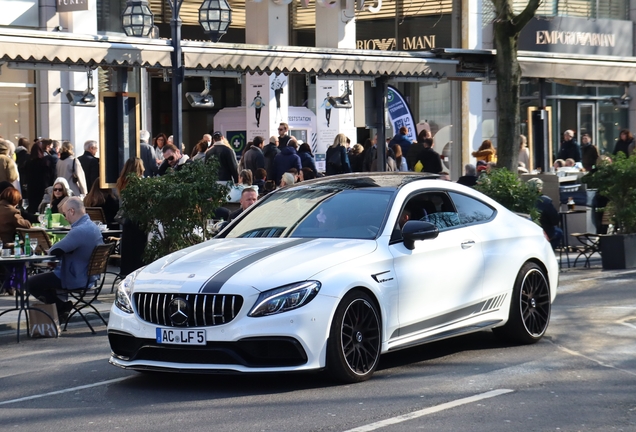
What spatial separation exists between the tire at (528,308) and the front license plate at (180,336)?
3044mm

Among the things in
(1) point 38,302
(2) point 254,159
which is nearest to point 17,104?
(2) point 254,159

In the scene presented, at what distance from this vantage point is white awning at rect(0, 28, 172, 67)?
15.8 m

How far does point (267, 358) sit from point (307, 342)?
1.02 ft

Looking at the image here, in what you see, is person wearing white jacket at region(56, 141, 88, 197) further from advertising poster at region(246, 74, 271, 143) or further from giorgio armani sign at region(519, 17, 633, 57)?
giorgio armani sign at region(519, 17, 633, 57)

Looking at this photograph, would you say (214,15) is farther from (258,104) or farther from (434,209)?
(434,209)

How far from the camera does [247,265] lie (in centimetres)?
819

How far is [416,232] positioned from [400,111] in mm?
18616

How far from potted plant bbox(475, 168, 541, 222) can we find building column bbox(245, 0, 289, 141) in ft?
46.4

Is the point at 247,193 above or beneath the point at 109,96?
beneath

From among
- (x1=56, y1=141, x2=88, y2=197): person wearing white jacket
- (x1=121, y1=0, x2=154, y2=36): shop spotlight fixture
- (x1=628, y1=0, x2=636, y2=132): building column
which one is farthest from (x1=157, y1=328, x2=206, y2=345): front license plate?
(x1=628, y1=0, x2=636, y2=132): building column

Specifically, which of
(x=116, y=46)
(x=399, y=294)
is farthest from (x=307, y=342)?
(x=116, y=46)

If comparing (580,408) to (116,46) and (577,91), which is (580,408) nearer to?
(116,46)

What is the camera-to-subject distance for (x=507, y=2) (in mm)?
19781

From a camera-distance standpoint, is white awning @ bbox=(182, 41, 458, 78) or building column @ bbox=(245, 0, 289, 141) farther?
building column @ bbox=(245, 0, 289, 141)
